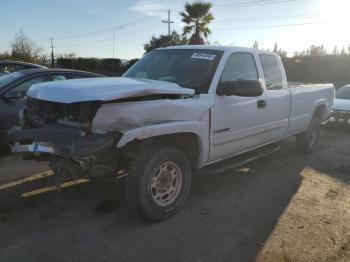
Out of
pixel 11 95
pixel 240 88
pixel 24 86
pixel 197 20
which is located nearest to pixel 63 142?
pixel 240 88

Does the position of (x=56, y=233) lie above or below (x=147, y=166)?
below

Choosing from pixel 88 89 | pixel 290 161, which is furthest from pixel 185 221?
pixel 290 161

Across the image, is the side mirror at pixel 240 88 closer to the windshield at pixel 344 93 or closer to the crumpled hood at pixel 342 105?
the crumpled hood at pixel 342 105

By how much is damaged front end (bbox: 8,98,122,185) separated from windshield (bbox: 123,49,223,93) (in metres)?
1.42

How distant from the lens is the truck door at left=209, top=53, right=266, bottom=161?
15.4 feet

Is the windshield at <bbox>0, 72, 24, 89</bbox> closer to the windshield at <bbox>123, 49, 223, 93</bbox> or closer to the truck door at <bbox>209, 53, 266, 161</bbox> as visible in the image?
the windshield at <bbox>123, 49, 223, 93</bbox>

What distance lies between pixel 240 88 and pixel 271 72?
1.72 metres

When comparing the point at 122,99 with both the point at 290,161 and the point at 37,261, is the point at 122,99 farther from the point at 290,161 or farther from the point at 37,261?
the point at 290,161

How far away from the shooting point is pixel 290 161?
22.8 feet

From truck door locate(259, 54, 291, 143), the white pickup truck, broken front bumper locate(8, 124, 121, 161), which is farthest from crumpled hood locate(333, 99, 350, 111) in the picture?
broken front bumper locate(8, 124, 121, 161)

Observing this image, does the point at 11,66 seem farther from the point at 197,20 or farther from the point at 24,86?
the point at 197,20

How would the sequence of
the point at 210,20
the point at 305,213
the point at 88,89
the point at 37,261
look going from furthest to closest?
the point at 210,20, the point at 305,213, the point at 88,89, the point at 37,261

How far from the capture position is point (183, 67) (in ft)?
16.3

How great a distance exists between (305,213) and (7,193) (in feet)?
12.1
